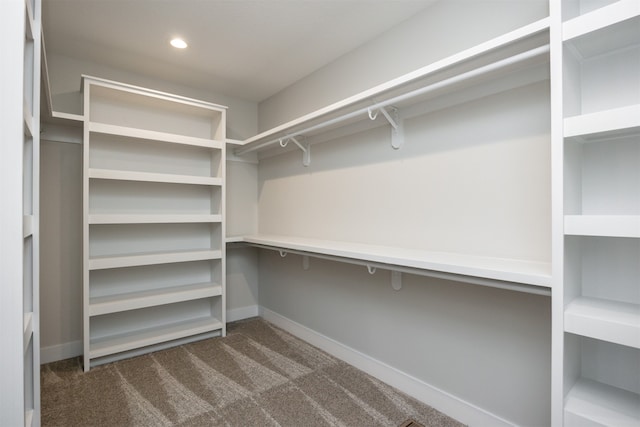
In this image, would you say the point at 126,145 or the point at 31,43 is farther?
the point at 126,145

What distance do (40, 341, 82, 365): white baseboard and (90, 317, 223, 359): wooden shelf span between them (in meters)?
0.14

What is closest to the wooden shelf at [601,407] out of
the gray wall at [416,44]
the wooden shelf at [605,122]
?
the wooden shelf at [605,122]

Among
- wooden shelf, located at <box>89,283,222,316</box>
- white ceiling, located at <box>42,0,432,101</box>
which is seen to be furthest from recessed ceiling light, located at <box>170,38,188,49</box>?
wooden shelf, located at <box>89,283,222,316</box>

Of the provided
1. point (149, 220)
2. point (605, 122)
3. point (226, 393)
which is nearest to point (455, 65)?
point (605, 122)

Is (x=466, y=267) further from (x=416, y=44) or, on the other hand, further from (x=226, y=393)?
(x=226, y=393)

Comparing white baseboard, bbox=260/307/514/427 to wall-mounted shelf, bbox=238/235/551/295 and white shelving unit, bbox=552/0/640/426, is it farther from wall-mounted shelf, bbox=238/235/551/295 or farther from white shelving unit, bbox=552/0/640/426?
wall-mounted shelf, bbox=238/235/551/295

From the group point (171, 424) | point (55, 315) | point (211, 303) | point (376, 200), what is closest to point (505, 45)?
point (376, 200)

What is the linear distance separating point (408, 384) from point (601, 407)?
1048 millimetres

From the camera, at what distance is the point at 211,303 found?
3066 millimetres

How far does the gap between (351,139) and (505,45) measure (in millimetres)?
1229

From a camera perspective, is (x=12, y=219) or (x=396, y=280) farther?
(x=396, y=280)

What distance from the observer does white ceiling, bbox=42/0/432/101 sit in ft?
6.14

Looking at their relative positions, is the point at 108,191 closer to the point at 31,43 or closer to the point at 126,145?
the point at 126,145

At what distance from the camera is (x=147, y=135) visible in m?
2.51
